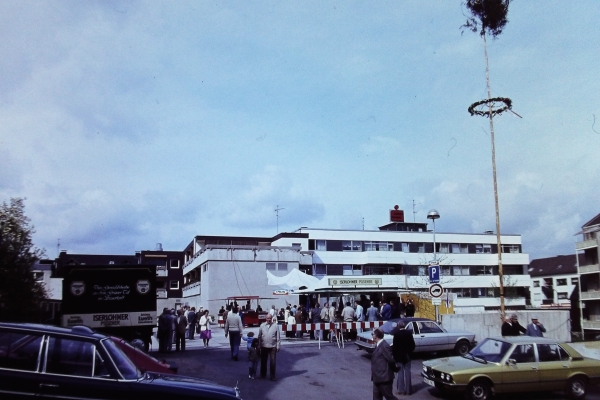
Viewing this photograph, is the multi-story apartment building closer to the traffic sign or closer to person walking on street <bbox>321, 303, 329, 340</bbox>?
person walking on street <bbox>321, 303, 329, 340</bbox>

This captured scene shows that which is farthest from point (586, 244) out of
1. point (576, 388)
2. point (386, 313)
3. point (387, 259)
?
point (576, 388)

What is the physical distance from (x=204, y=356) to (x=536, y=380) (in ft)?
38.4

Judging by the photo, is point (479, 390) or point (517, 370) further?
point (517, 370)

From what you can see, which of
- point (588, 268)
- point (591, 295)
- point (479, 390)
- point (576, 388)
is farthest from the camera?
point (588, 268)

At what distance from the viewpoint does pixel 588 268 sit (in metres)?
59.2

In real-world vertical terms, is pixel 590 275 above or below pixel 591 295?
above

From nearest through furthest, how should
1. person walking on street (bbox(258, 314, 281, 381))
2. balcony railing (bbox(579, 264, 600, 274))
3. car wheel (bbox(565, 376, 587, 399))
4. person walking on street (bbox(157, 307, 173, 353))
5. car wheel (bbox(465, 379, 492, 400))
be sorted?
car wheel (bbox(465, 379, 492, 400)), car wheel (bbox(565, 376, 587, 399)), person walking on street (bbox(258, 314, 281, 381)), person walking on street (bbox(157, 307, 173, 353)), balcony railing (bbox(579, 264, 600, 274))

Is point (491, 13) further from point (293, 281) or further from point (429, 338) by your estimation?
point (293, 281)

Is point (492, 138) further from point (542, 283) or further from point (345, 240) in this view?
point (542, 283)

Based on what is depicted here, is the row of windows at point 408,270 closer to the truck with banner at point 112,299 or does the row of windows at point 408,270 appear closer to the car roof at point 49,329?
the truck with banner at point 112,299

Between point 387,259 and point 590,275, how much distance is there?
2257 cm

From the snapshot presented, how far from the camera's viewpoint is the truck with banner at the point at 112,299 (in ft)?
60.5

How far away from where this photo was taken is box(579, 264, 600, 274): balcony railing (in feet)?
191

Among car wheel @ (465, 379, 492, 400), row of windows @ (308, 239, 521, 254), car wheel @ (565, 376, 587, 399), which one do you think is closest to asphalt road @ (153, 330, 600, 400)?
car wheel @ (565, 376, 587, 399)
